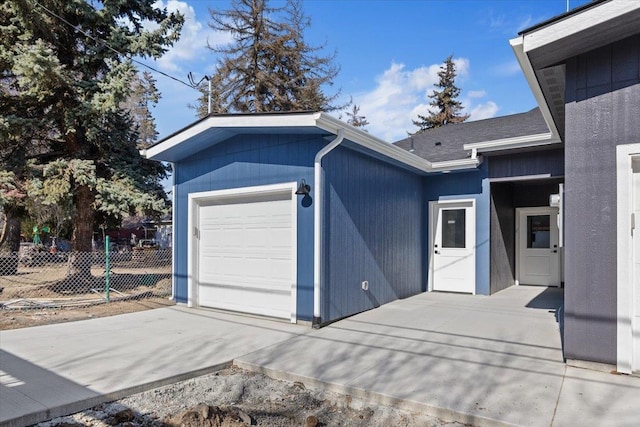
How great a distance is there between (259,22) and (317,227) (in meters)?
17.3

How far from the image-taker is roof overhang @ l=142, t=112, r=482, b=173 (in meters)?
5.45

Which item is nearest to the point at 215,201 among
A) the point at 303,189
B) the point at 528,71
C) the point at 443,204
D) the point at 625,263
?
the point at 303,189

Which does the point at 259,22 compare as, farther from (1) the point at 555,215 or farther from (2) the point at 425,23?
(1) the point at 555,215

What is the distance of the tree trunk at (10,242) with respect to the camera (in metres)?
9.17

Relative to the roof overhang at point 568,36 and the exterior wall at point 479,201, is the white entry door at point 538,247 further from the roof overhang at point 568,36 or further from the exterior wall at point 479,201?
the roof overhang at point 568,36

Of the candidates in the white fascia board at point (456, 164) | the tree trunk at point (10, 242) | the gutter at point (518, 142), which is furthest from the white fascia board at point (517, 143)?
the tree trunk at point (10, 242)

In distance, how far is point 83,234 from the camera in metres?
9.73

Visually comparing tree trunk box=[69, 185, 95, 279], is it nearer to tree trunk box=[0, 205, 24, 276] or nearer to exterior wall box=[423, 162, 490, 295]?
tree trunk box=[0, 205, 24, 276]

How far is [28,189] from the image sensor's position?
8609 millimetres

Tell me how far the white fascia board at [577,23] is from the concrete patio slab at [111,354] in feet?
13.7

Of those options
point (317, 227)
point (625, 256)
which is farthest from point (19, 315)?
point (625, 256)

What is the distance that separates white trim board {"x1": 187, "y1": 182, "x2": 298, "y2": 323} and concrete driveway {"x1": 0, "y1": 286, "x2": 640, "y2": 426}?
2.95ft

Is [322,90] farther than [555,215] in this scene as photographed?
Yes

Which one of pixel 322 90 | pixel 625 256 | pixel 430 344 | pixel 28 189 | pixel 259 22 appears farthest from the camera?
pixel 322 90
